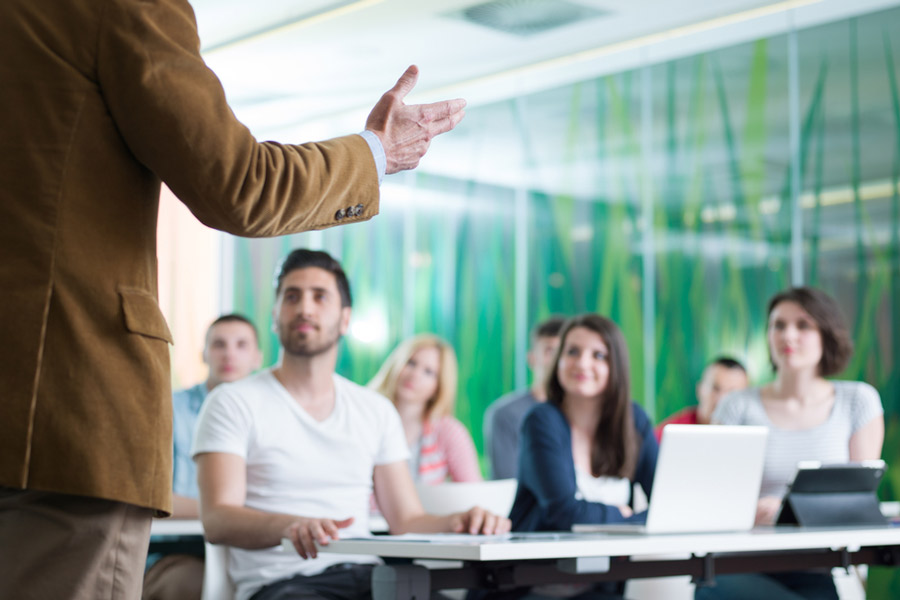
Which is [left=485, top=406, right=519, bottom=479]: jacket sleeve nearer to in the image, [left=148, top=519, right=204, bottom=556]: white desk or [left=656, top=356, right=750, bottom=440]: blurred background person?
[left=656, top=356, right=750, bottom=440]: blurred background person

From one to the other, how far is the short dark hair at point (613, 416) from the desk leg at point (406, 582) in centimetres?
127

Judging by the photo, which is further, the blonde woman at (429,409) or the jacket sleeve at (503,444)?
the jacket sleeve at (503,444)

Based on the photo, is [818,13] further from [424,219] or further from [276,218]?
[276,218]

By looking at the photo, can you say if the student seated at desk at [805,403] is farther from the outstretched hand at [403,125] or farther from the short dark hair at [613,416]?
the outstretched hand at [403,125]

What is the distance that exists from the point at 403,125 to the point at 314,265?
1.83m

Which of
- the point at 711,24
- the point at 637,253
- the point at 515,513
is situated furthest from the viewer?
the point at 637,253

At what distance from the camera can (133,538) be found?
1282mm

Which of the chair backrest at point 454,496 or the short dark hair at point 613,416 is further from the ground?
the short dark hair at point 613,416

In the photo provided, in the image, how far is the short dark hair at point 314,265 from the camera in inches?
127

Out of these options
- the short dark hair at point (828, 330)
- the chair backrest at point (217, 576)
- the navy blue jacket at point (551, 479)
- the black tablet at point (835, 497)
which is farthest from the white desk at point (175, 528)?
the short dark hair at point (828, 330)

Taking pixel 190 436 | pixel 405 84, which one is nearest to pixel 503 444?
pixel 190 436

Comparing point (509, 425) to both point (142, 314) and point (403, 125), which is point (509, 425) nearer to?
point (403, 125)

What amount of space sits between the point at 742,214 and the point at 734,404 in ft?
8.04

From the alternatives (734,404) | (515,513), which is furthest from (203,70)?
(734,404)
